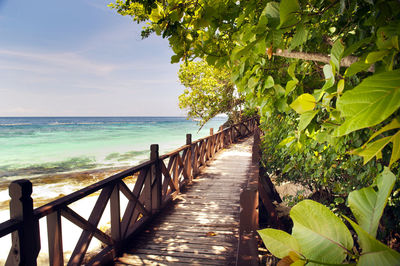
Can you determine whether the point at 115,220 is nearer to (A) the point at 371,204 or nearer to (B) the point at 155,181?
(B) the point at 155,181

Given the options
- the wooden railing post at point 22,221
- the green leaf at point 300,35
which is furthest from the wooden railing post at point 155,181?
the green leaf at point 300,35

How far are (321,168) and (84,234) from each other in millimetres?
3628

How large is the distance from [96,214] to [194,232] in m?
1.92

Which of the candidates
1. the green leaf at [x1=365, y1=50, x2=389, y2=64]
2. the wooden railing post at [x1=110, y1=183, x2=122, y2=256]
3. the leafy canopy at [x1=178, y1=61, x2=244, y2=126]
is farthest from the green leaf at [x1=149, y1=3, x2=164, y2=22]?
the leafy canopy at [x1=178, y1=61, x2=244, y2=126]

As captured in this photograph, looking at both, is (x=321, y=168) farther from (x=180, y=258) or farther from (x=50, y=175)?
(x=50, y=175)

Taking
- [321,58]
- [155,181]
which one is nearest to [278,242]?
[321,58]

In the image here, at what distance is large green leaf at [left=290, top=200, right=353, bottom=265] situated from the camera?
0.34 metres

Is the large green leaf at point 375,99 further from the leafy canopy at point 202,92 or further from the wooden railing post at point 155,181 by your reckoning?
the leafy canopy at point 202,92

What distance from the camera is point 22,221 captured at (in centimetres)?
224

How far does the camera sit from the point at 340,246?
1.13 feet

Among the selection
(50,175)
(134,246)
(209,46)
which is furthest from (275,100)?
(50,175)

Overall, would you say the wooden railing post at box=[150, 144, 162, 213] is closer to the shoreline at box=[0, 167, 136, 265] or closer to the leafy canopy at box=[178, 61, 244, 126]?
the shoreline at box=[0, 167, 136, 265]

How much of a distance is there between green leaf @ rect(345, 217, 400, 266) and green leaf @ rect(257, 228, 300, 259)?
112 millimetres

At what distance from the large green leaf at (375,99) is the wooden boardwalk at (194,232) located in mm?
3777
